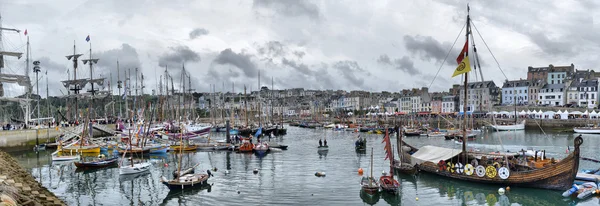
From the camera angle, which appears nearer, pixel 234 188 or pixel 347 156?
pixel 234 188

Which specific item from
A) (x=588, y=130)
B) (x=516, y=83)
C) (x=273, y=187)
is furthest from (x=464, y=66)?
(x=516, y=83)

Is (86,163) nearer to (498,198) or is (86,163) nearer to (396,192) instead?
(396,192)

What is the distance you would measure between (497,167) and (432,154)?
6.39m

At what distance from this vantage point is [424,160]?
36688 millimetres

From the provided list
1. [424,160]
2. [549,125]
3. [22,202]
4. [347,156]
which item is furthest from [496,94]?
[22,202]

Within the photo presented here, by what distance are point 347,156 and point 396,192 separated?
2186 cm

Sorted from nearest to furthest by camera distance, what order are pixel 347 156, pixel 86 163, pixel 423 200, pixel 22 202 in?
pixel 22 202
pixel 423 200
pixel 86 163
pixel 347 156

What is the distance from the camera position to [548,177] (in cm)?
2955

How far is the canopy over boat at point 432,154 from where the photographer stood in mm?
35184

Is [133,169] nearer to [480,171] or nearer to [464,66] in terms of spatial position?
[480,171]

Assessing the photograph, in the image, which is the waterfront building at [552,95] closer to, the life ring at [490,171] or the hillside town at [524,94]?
the hillside town at [524,94]

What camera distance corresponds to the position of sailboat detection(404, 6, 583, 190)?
28.9m

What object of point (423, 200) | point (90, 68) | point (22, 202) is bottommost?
point (423, 200)

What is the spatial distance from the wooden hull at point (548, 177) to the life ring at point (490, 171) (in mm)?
232
